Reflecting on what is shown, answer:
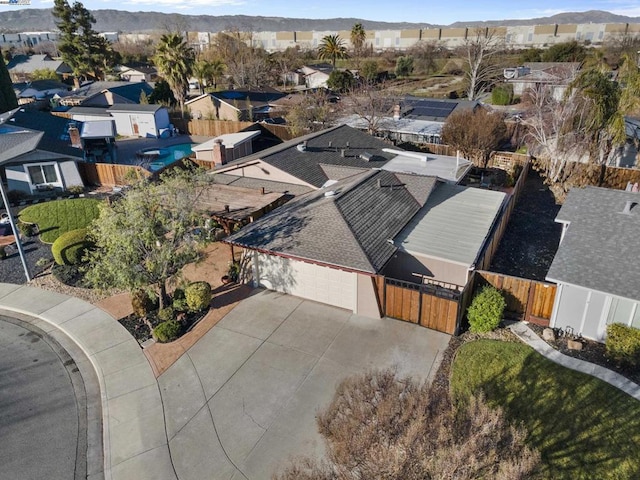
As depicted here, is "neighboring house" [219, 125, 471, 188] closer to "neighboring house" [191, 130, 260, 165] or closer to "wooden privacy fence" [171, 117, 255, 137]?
"neighboring house" [191, 130, 260, 165]

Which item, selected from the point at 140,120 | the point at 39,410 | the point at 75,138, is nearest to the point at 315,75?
the point at 140,120

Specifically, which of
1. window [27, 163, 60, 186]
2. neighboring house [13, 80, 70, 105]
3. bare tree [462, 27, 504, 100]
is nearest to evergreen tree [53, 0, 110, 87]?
neighboring house [13, 80, 70, 105]

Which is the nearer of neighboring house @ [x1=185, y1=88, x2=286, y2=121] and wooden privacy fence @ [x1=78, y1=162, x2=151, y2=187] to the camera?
wooden privacy fence @ [x1=78, y1=162, x2=151, y2=187]

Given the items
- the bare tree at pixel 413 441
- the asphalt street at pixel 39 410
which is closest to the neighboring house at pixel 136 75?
the asphalt street at pixel 39 410

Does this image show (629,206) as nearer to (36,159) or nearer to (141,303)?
(141,303)

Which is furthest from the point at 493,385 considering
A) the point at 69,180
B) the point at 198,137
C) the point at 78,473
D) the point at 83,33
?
the point at 83,33

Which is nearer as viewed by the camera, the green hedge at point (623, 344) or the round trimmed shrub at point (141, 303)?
the green hedge at point (623, 344)

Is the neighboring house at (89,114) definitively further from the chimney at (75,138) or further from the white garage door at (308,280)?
the white garage door at (308,280)
